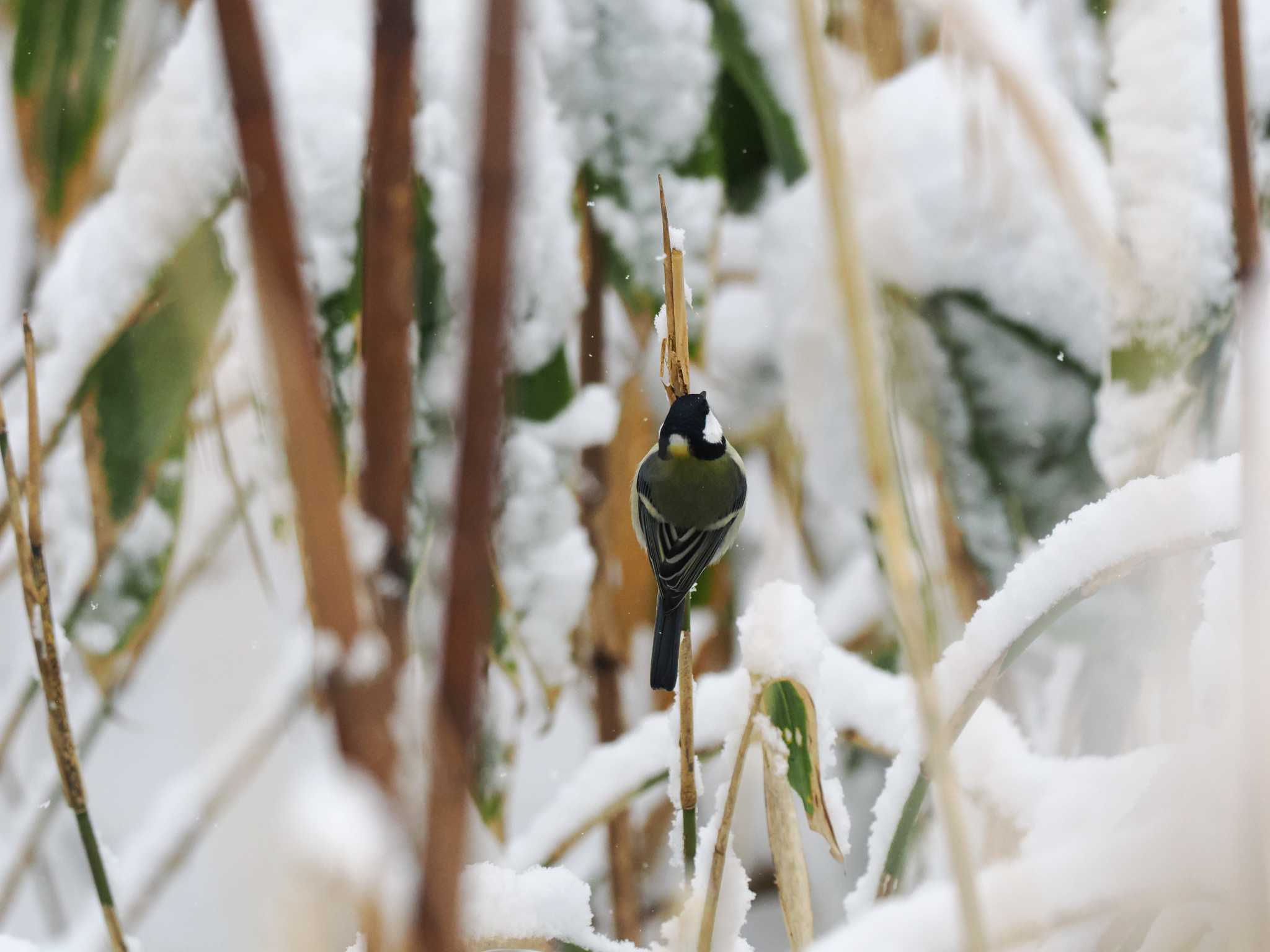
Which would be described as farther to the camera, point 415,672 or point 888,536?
point 415,672

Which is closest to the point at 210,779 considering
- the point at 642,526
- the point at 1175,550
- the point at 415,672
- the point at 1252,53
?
the point at 415,672

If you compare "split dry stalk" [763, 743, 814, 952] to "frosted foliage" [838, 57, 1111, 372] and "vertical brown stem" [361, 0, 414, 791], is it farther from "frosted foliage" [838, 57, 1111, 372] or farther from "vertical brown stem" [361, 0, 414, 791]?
"frosted foliage" [838, 57, 1111, 372]

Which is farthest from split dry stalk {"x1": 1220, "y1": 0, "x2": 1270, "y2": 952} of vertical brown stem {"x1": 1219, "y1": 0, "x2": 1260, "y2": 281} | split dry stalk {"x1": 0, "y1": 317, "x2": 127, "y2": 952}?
split dry stalk {"x1": 0, "y1": 317, "x2": 127, "y2": 952}

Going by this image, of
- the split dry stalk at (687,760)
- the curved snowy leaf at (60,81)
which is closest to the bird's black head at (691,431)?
the split dry stalk at (687,760)

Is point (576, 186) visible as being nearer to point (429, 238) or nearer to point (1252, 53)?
point (429, 238)

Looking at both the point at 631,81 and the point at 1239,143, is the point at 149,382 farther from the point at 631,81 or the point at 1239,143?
the point at 1239,143

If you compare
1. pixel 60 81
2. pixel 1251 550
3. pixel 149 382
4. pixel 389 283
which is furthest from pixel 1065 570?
pixel 60 81

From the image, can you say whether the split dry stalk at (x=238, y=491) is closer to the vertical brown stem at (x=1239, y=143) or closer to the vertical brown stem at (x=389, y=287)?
the vertical brown stem at (x=389, y=287)
